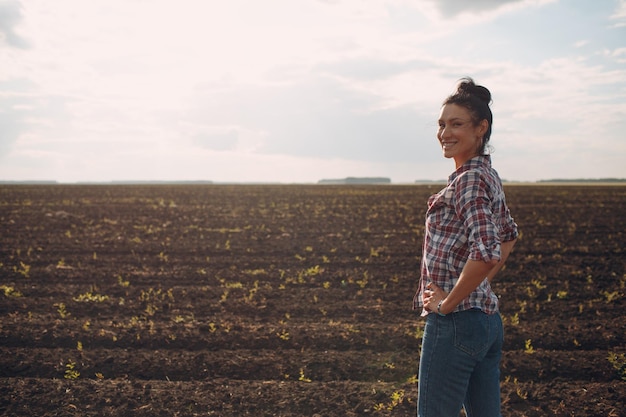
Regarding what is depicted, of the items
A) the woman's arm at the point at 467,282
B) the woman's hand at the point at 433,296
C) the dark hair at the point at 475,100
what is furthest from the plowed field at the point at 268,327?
the dark hair at the point at 475,100

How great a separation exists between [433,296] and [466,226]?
14.3 inches

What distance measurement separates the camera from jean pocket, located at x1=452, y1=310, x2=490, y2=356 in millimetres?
2102

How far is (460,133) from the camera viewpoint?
2.20m

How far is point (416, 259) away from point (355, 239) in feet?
10.6

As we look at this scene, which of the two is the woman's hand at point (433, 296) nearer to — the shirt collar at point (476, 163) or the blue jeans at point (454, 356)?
the blue jeans at point (454, 356)

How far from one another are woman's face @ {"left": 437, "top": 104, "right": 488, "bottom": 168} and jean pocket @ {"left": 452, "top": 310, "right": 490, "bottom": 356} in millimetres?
696

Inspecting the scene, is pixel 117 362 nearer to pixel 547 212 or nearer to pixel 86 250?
pixel 86 250

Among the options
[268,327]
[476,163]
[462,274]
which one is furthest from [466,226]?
[268,327]

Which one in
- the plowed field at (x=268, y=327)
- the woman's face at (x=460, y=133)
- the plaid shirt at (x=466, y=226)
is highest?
the woman's face at (x=460, y=133)

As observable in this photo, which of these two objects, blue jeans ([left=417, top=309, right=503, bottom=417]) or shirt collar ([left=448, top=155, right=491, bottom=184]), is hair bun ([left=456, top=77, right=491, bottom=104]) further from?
blue jeans ([left=417, top=309, right=503, bottom=417])

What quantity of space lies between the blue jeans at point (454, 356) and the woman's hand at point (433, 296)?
0.16 feet

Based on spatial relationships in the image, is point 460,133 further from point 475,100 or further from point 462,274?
point 462,274

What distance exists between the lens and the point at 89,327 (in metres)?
7.00

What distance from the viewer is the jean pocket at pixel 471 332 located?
2102 millimetres
